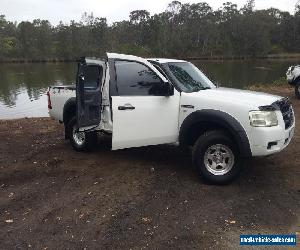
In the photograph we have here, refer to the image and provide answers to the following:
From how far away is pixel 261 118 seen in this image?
18.7ft

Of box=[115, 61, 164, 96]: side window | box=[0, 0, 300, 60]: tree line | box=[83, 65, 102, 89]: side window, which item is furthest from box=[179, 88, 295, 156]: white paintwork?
box=[0, 0, 300, 60]: tree line

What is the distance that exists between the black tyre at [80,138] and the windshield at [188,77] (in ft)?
7.27

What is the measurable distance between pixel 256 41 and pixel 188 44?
56.5 ft

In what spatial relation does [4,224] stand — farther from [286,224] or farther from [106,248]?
[286,224]

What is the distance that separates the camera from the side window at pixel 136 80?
21.7 feet

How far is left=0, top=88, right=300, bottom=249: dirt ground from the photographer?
15.6 ft

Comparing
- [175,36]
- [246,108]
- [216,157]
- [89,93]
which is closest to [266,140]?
[246,108]

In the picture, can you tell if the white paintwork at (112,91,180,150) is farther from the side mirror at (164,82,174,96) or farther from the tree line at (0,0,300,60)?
the tree line at (0,0,300,60)

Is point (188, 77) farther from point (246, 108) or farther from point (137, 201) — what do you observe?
point (137, 201)

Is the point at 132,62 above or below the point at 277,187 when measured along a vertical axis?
above

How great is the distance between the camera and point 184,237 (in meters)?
4.69

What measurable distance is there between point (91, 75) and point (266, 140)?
11.4 feet

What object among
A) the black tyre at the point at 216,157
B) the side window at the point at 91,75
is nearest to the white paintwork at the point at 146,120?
the black tyre at the point at 216,157

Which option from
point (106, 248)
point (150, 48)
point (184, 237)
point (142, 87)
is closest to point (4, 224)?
point (106, 248)
